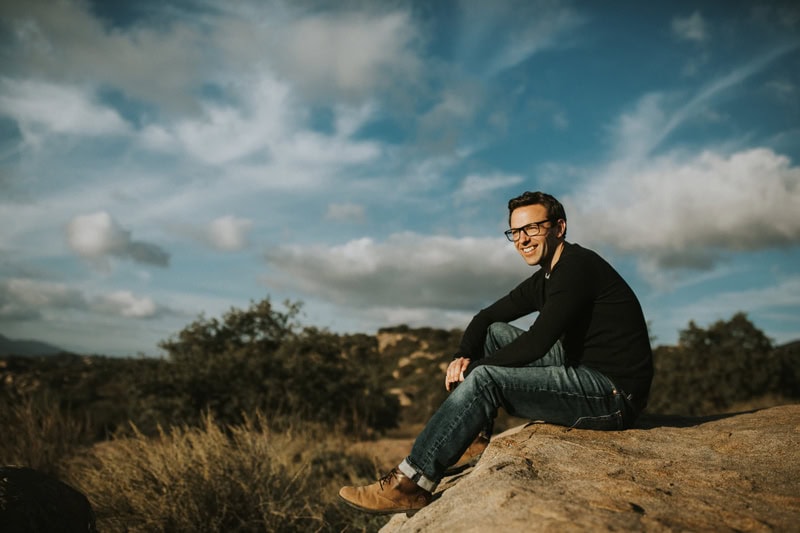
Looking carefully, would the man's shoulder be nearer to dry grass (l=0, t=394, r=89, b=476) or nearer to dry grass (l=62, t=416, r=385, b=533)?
dry grass (l=62, t=416, r=385, b=533)

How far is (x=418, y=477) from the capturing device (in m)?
2.83

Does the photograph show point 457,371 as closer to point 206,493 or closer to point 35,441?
point 206,493

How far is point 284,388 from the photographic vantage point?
35.7 ft

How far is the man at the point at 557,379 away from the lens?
284cm

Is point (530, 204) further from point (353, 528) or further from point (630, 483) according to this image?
point (353, 528)

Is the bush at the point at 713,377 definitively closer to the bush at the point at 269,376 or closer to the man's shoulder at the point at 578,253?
the bush at the point at 269,376

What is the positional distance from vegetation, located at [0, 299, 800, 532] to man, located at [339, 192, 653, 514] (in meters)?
1.79

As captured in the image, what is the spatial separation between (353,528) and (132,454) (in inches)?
87.9

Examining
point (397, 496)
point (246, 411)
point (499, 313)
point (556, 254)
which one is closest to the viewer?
point (397, 496)

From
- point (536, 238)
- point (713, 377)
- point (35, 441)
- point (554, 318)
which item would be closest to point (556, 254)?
point (536, 238)

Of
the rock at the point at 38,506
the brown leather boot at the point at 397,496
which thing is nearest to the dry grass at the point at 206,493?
the rock at the point at 38,506

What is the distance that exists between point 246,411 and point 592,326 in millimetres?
8793

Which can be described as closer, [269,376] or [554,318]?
[554,318]

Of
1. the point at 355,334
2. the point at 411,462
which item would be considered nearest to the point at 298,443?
A: the point at 411,462
